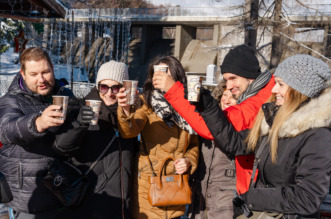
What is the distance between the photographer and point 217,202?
117 inches

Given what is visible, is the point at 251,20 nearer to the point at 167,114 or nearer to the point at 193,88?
the point at 167,114

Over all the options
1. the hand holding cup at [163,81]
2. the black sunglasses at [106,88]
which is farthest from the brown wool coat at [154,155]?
the hand holding cup at [163,81]

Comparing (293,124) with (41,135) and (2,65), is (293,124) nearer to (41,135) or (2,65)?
(41,135)

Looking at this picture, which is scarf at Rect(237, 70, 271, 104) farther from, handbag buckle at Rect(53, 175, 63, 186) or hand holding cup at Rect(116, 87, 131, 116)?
handbag buckle at Rect(53, 175, 63, 186)

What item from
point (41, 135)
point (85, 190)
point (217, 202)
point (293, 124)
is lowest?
point (217, 202)

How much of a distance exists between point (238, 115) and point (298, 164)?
2.03 feet

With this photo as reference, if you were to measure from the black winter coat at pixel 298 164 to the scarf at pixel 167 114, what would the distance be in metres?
0.80

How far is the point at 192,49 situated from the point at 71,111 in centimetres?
2817

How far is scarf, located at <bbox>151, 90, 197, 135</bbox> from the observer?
2.98 metres

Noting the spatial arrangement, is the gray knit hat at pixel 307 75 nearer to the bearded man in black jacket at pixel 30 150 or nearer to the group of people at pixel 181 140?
the group of people at pixel 181 140

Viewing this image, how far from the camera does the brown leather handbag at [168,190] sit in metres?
2.90

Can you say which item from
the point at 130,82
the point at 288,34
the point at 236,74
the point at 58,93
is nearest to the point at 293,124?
the point at 236,74

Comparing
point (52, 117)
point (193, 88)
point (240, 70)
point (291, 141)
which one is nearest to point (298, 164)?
point (291, 141)

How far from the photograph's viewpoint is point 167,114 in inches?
117
